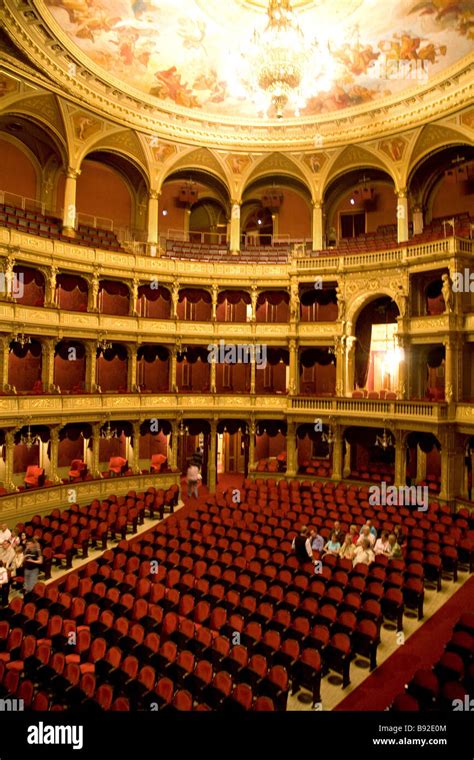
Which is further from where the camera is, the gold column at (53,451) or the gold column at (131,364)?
the gold column at (131,364)

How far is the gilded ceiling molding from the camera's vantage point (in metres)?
15.2

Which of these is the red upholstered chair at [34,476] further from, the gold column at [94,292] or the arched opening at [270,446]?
the arched opening at [270,446]

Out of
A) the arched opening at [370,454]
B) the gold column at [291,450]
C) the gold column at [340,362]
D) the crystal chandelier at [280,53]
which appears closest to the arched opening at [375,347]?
the gold column at [340,362]

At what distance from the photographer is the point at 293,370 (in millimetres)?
19625

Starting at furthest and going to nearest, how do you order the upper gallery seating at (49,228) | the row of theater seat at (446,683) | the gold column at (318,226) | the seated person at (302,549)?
1. the gold column at (318,226)
2. the upper gallery seating at (49,228)
3. the seated person at (302,549)
4. the row of theater seat at (446,683)

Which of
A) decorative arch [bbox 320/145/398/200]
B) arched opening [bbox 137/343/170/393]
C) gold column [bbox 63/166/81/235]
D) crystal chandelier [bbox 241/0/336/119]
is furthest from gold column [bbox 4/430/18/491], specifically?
decorative arch [bbox 320/145/398/200]

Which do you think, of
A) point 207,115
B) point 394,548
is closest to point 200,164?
point 207,115

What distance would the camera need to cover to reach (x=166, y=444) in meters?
21.3

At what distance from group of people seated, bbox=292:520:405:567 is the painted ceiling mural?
1397 centimetres

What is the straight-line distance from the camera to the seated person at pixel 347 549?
A: 1081 cm

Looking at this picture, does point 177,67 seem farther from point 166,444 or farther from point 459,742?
point 459,742

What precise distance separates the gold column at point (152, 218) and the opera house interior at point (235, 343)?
0.42ft

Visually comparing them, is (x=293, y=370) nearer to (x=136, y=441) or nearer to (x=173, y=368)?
(x=173, y=368)

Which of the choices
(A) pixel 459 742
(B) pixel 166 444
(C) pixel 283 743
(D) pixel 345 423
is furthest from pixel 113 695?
(B) pixel 166 444
